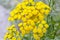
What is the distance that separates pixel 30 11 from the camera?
218 cm

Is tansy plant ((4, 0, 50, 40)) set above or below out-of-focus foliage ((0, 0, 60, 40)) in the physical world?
below

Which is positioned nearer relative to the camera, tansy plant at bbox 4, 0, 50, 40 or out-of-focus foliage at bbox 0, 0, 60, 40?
tansy plant at bbox 4, 0, 50, 40

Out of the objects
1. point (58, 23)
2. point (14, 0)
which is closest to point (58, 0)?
point (58, 23)

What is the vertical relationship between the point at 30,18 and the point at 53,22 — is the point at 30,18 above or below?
below

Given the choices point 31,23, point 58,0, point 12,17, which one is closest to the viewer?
point 31,23

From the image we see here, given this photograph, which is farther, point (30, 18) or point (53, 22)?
point (53, 22)

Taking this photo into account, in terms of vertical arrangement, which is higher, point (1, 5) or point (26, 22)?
point (1, 5)

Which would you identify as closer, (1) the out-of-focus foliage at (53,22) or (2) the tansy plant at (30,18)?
(2) the tansy plant at (30,18)

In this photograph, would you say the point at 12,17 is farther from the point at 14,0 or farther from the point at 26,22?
the point at 14,0

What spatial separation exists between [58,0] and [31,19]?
1.44 metres

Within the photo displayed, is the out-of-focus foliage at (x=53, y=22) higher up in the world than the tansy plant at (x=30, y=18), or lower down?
higher up

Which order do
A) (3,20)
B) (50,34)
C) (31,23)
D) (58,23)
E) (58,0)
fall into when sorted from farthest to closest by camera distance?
(3,20) → (58,0) → (58,23) → (50,34) → (31,23)

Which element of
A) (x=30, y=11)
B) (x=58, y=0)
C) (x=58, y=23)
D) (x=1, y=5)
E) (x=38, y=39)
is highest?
(x=1, y=5)

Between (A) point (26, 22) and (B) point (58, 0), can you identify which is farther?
(B) point (58, 0)
